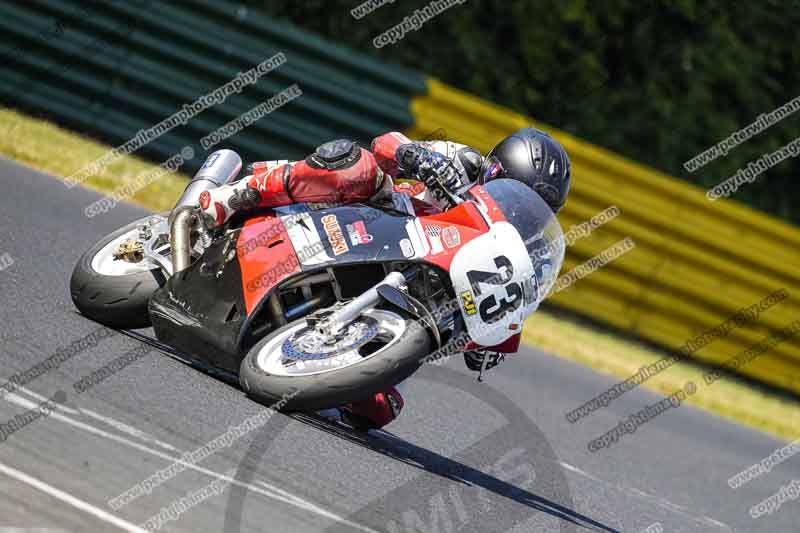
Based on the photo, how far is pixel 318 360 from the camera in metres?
5.62

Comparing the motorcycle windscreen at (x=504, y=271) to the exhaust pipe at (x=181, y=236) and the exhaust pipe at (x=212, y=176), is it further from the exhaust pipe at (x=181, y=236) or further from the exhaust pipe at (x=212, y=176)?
the exhaust pipe at (x=212, y=176)

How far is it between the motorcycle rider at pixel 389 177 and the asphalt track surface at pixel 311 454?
0.75m

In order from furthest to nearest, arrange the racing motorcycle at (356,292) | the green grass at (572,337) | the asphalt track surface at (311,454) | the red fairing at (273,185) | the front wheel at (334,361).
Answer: the green grass at (572,337), the red fairing at (273,185), the racing motorcycle at (356,292), the front wheel at (334,361), the asphalt track surface at (311,454)

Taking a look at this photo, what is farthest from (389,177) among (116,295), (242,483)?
(242,483)

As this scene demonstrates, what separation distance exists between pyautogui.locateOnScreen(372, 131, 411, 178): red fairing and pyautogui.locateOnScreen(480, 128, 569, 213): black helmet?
19.2 inches

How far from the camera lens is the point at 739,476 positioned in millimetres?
9219

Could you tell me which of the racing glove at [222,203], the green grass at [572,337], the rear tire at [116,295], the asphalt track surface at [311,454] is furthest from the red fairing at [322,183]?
the green grass at [572,337]

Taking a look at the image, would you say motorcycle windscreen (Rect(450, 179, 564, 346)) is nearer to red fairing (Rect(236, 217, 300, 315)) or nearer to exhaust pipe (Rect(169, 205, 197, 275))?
red fairing (Rect(236, 217, 300, 315))

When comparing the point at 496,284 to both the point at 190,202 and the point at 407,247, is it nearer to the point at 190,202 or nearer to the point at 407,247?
the point at 407,247

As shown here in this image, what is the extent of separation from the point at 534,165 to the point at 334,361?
1658 mm

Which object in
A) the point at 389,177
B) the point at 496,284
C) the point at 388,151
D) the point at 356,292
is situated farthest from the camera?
the point at 388,151

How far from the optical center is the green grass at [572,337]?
11.0 meters

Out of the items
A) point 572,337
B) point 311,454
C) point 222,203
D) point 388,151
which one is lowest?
point 572,337

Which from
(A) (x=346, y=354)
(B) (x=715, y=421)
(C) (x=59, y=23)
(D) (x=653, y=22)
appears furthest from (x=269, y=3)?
(A) (x=346, y=354)
